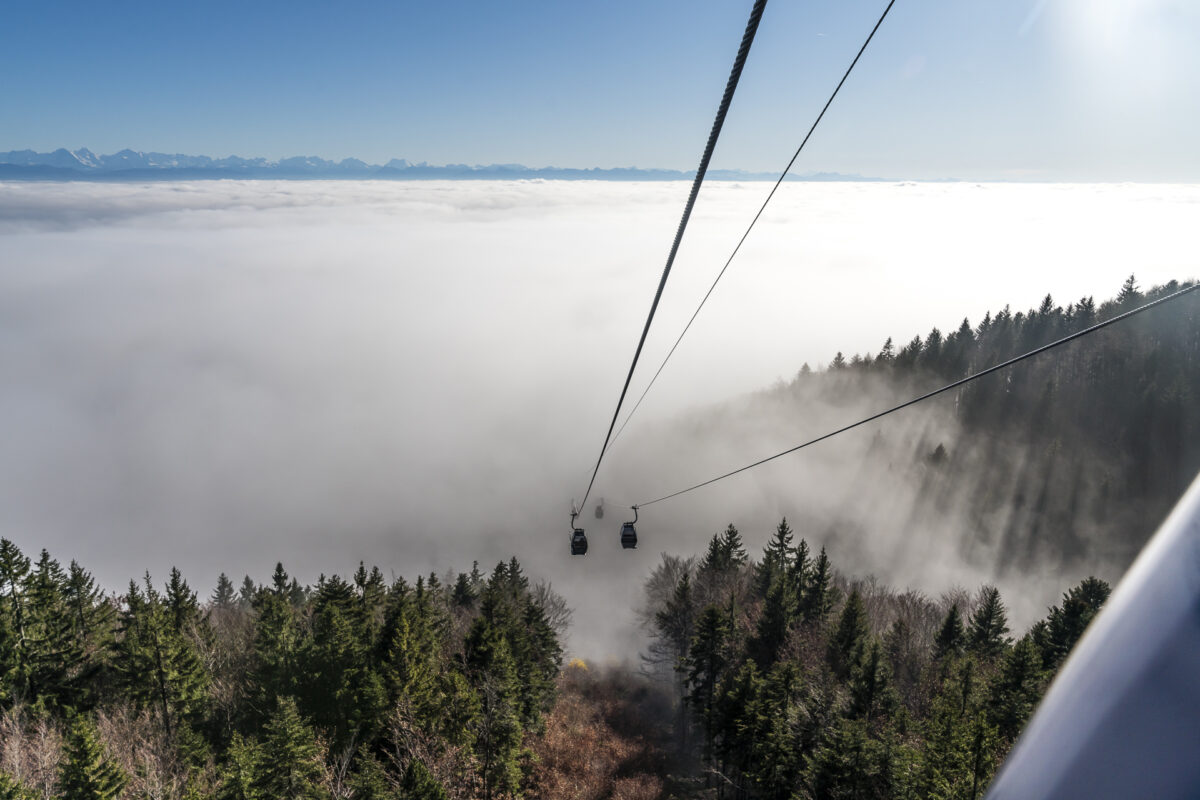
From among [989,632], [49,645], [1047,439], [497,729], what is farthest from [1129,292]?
[49,645]

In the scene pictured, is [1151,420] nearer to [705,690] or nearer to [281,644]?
[705,690]

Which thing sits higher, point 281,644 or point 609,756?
point 281,644

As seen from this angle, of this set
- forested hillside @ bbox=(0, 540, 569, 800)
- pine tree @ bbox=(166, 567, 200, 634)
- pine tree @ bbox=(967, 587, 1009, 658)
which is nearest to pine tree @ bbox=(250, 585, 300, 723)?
forested hillside @ bbox=(0, 540, 569, 800)

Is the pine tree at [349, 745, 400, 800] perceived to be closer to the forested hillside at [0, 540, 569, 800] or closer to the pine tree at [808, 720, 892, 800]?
the forested hillside at [0, 540, 569, 800]

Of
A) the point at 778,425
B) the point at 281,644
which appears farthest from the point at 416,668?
the point at 778,425

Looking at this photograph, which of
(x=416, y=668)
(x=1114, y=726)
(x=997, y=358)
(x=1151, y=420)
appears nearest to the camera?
(x=1114, y=726)

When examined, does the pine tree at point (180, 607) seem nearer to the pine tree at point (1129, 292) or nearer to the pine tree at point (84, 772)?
the pine tree at point (84, 772)

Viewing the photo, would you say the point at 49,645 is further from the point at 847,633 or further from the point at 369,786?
the point at 847,633
